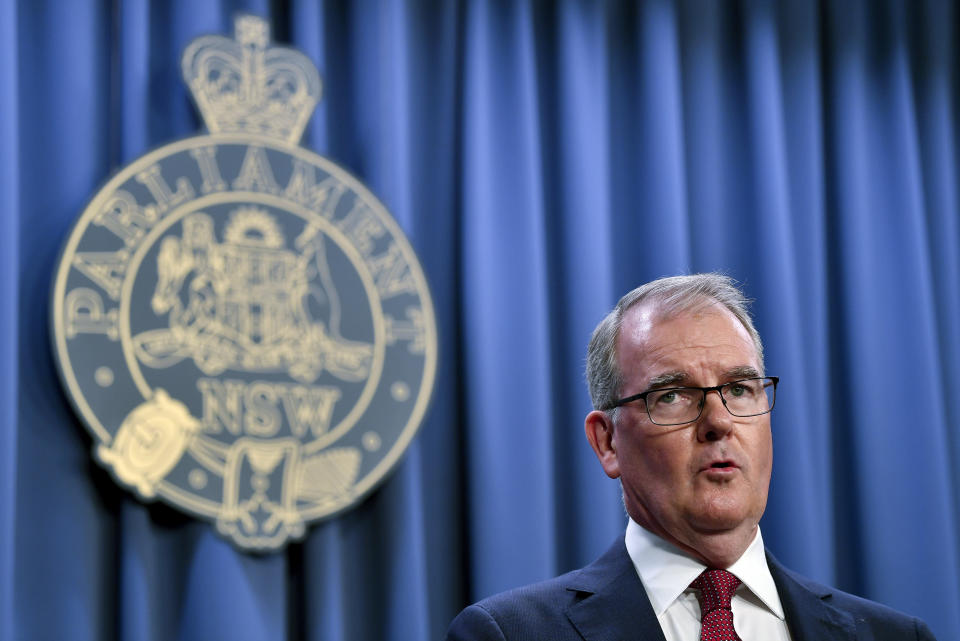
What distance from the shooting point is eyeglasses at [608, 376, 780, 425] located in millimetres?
1415

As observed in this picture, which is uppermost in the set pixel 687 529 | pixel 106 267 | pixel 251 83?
pixel 251 83

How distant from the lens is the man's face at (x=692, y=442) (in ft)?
4.52

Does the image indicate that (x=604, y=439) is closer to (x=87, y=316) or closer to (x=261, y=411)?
(x=261, y=411)

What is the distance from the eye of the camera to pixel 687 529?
139 centimetres

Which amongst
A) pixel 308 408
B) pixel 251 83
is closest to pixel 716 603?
pixel 308 408

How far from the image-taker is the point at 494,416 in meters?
2.42

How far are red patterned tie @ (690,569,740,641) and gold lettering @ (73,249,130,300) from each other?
3.86ft

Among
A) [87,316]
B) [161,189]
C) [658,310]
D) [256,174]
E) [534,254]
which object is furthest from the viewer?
[534,254]

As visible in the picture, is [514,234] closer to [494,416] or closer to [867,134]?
[494,416]

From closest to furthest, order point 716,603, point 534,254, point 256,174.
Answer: point 716,603 < point 256,174 < point 534,254

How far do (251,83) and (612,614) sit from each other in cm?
135

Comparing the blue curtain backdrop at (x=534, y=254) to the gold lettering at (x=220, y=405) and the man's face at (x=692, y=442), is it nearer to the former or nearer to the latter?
the gold lettering at (x=220, y=405)

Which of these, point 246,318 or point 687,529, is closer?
point 687,529

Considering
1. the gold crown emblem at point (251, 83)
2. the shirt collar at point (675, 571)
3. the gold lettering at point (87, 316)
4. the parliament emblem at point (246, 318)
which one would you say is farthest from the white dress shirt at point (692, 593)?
the gold crown emblem at point (251, 83)
